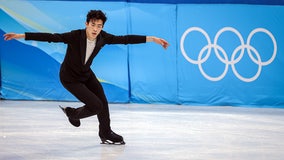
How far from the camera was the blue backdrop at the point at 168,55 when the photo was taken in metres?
12.6

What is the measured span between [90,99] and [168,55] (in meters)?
6.74

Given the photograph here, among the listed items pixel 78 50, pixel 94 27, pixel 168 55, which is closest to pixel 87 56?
pixel 78 50

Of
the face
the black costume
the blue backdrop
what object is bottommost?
the blue backdrop

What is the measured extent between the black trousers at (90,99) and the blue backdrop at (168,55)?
630 centimetres

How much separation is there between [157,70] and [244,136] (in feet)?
16.9

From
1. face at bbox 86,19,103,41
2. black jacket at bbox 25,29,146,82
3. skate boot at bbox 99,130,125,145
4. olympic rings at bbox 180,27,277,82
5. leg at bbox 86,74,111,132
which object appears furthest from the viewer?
olympic rings at bbox 180,27,277,82

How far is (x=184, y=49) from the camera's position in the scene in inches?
503

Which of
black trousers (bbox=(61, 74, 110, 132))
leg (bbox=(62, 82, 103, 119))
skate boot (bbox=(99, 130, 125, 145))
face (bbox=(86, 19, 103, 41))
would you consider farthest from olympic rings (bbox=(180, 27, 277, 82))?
face (bbox=(86, 19, 103, 41))

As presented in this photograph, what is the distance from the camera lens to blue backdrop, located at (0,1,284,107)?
1264cm

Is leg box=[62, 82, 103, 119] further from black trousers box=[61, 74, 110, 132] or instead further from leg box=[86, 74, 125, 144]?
leg box=[86, 74, 125, 144]

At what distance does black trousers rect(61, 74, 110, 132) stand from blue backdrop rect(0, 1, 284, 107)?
6296mm

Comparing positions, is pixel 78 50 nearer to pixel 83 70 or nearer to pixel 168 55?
pixel 83 70

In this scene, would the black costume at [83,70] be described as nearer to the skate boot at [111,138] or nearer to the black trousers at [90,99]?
the black trousers at [90,99]

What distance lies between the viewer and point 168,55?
12.8 meters
